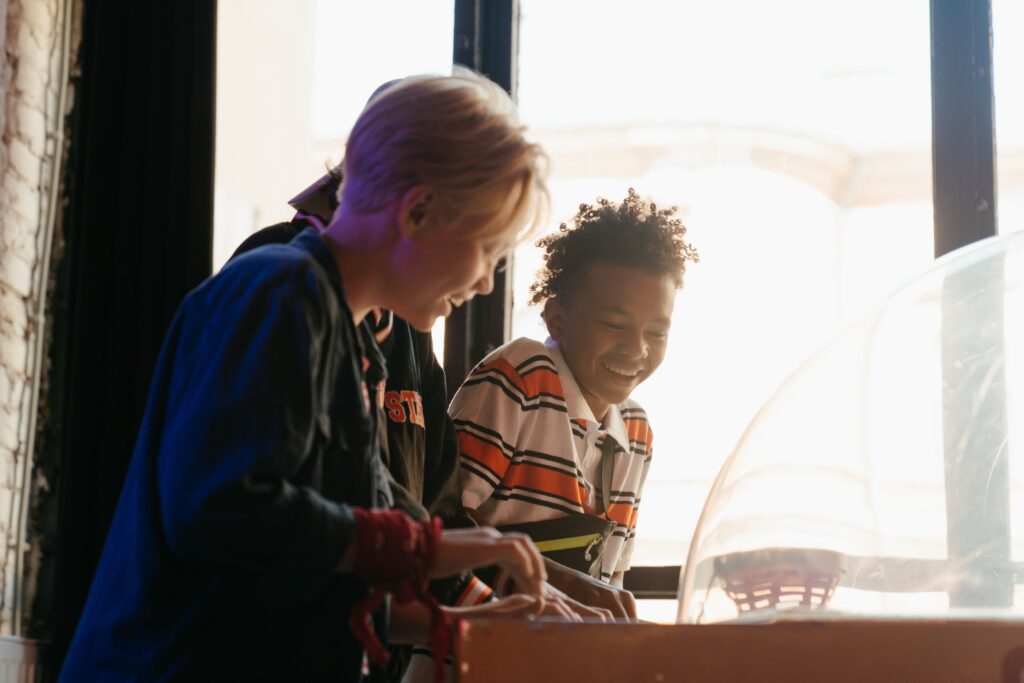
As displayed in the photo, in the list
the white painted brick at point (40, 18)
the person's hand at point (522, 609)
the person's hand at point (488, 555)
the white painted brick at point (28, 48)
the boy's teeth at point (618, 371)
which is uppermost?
the white painted brick at point (40, 18)

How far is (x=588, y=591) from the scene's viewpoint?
1.29m

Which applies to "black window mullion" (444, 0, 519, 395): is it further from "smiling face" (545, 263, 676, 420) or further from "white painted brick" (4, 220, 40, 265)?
"white painted brick" (4, 220, 40, 265)

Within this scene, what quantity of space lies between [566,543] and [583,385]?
0.26 m

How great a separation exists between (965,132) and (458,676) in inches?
62.4

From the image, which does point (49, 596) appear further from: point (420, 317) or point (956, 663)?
point (956, 663)

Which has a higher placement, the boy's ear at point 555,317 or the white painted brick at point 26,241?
the white painted brick at point 26,241

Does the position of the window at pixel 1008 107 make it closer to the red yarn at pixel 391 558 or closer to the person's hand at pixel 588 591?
the person's hand at pixel 588 591

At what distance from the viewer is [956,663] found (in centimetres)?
77

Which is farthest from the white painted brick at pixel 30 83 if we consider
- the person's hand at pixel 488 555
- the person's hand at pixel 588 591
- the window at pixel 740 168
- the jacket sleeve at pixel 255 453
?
the person's hand at pixel 488 555

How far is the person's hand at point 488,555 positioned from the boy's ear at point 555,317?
35.0 inches

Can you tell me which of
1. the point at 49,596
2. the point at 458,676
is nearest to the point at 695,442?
the point at 49,596

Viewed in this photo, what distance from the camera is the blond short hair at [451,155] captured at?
0.85m

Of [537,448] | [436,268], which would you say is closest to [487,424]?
[537,448]

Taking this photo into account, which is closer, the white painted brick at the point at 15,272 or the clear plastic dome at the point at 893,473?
the clear plastic dome at the point at 893,473
